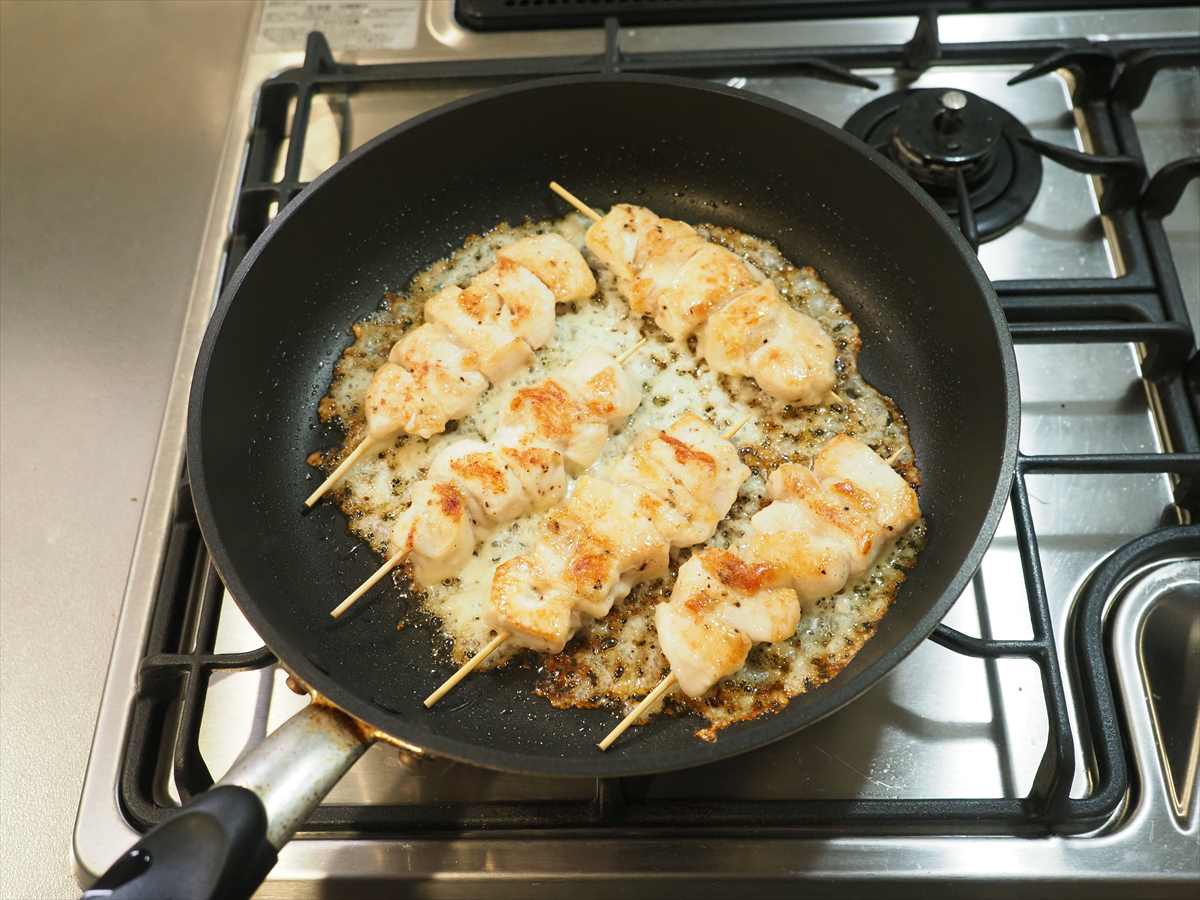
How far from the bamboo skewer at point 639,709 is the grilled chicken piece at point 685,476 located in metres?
0.29

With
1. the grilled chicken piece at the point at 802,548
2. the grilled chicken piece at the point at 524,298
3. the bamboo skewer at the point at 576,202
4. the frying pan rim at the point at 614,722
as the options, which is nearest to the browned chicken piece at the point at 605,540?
the grilled chicken piece at the point at 802,548

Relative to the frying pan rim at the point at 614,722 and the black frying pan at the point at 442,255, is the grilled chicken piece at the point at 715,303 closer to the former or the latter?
the black frying pan at the point at 442,255

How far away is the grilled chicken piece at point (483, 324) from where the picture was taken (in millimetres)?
1991

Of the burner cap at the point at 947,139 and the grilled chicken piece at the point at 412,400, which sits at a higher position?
the burner cap at the point at 947,139

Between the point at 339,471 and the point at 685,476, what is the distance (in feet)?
2.31

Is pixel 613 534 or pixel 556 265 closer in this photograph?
pixel 613 534

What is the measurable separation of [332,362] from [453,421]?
327mm

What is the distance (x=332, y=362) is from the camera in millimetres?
2111

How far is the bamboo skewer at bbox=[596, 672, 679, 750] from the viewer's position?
160cm

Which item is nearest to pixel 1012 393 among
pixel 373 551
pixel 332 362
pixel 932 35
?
pixel 932 35

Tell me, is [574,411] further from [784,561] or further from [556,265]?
[784,561]

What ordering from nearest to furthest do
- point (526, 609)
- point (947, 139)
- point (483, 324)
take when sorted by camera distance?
point (526, 609) → point (483, 324) → point (947, 139)

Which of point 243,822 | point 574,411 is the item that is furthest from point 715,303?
point 243,822

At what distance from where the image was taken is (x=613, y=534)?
5.82 ft
